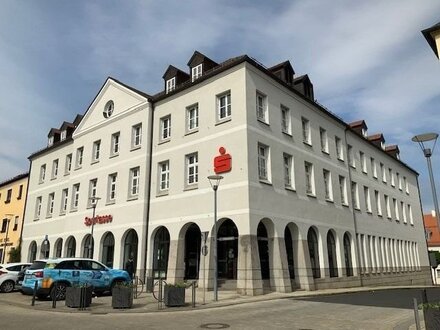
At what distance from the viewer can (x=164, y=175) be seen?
86.0ft

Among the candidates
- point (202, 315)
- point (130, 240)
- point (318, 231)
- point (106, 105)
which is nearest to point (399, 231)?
point (318, 231)

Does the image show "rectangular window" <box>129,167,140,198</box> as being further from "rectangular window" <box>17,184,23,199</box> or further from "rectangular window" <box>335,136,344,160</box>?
"rectangular window" <box>17,184,23,199</box>

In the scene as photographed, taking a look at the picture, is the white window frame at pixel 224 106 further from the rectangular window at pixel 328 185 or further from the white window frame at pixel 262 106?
the rectangular window at pixel 328 185

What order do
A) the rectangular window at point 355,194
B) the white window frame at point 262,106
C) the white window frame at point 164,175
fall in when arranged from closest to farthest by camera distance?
the white window frame at point 262,106 < the white window frame at point 164,175 < the rectangular window at point 355,194

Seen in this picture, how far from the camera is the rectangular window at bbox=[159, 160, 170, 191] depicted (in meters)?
25.8

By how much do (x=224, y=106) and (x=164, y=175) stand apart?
6.18 m

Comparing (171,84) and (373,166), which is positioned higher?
(171,84)

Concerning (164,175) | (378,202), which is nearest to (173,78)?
(164,175)

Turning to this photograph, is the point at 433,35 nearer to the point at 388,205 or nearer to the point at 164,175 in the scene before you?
the point at 164,175

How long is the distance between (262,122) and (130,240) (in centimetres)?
1225

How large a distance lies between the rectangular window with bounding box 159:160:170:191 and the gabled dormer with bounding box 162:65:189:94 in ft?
17.3

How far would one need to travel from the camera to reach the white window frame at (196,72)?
26.2m

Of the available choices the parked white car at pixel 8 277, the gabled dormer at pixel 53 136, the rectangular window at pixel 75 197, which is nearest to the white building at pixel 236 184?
the rectangular window at pixel 75 197

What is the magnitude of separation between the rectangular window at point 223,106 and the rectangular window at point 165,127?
4543 millimetres
